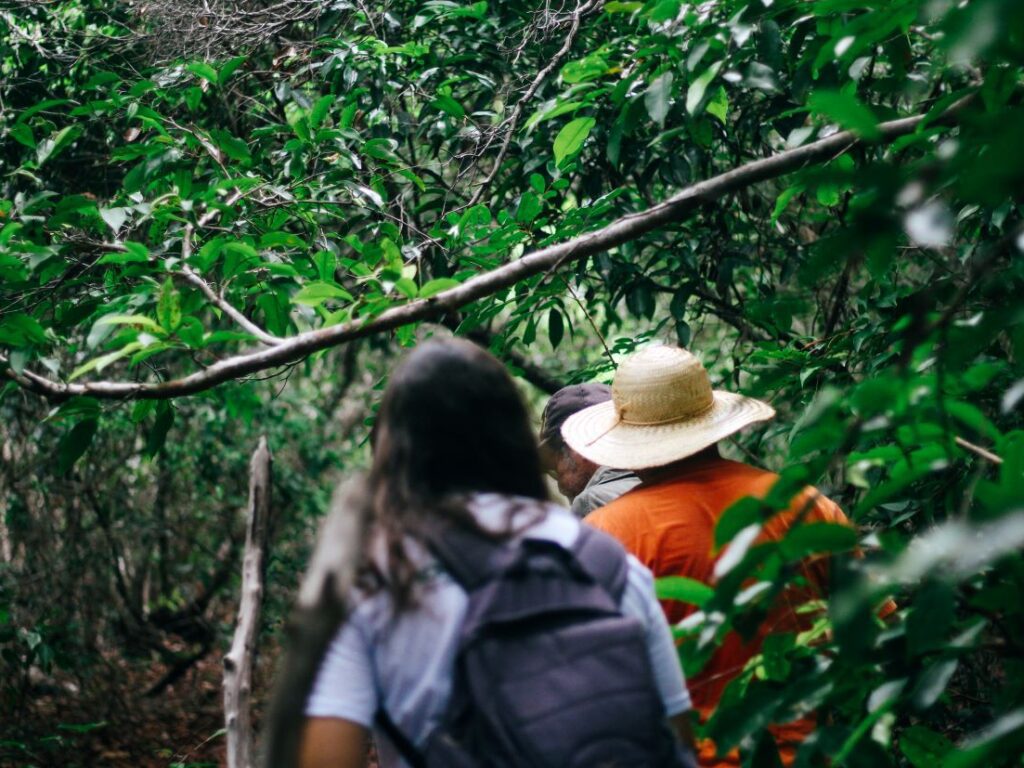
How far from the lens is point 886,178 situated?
42.9 inches

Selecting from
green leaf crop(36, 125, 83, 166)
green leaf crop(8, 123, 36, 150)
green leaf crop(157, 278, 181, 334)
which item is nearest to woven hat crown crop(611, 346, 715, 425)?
green leaf crop(157, 278, 181, 334)

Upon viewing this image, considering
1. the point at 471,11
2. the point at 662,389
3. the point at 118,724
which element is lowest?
the point at 118,724

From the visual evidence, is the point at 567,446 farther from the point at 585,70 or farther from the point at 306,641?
the point at 306,641

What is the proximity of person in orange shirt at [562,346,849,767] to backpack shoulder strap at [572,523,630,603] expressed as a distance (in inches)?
18.8

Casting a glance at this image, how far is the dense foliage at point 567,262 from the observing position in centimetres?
145

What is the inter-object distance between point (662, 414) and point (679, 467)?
199 mm

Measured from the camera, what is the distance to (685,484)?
2.39 meters

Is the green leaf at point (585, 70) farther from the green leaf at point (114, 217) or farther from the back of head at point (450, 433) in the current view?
the back of head at point (450, 433)

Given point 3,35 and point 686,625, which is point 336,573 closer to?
point 686,625

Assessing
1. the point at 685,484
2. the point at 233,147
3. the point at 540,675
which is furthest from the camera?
the point at 233,147

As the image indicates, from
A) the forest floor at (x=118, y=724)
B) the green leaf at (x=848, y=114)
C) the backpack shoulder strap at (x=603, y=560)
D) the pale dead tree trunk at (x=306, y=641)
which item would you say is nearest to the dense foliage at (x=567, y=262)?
the green leaf at (x=848, y=114)

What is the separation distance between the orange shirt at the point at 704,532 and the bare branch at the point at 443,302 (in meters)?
0.61

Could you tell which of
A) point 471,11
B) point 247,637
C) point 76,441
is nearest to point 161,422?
point 76,441

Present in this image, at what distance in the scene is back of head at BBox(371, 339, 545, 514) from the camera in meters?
1.54
